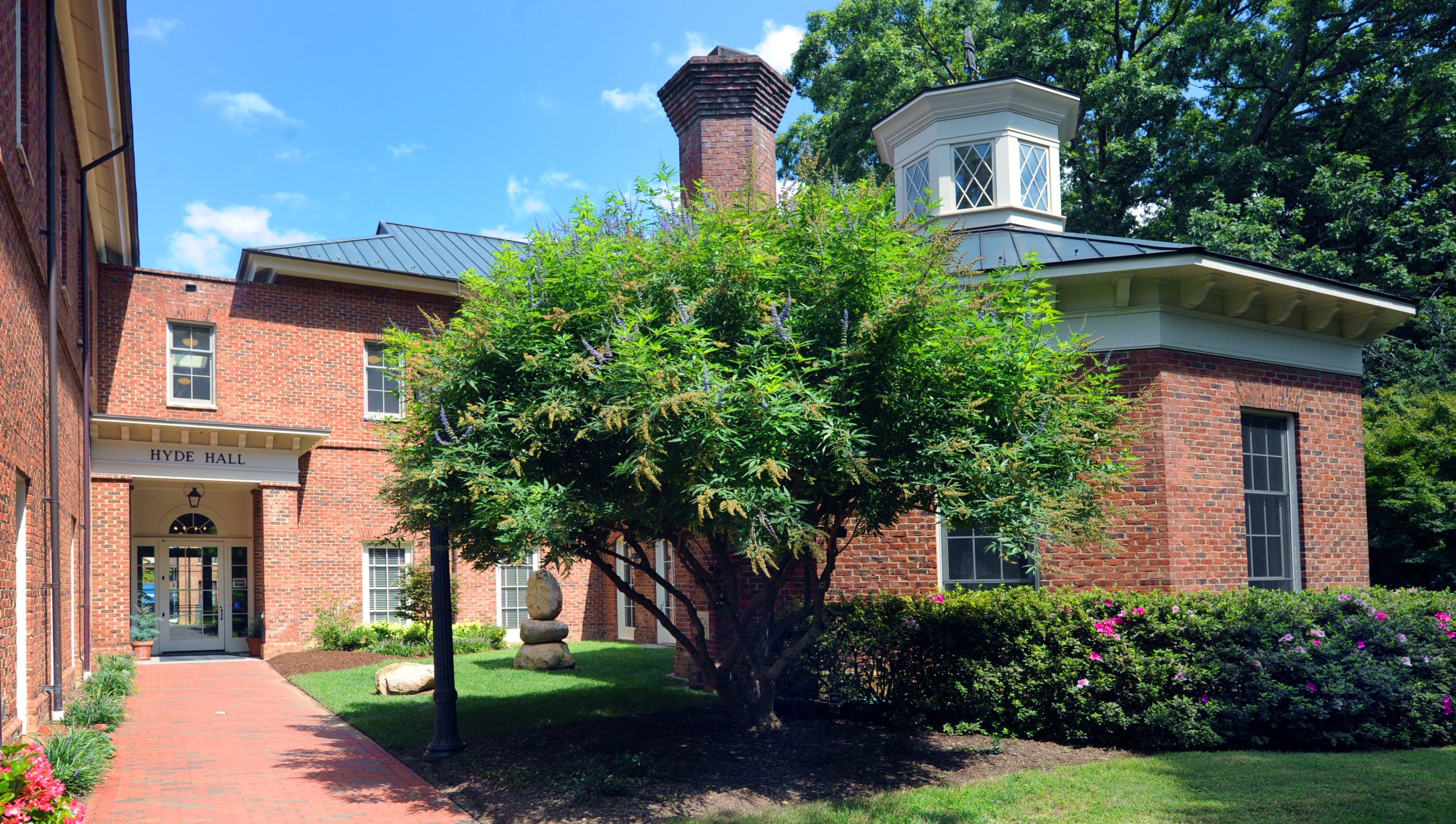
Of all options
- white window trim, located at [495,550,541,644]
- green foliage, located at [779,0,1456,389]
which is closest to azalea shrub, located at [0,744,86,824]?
white window trim, located at [495,550,541,644]

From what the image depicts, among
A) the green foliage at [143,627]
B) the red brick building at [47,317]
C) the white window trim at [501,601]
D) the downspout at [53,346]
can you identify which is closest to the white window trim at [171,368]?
the red brick building at [47,317]

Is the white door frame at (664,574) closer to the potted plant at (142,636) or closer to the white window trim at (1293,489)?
the potted plant at (142,636)

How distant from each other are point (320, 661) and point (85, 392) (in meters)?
6.03

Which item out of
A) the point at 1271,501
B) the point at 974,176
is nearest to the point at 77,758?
the point at 1271,501

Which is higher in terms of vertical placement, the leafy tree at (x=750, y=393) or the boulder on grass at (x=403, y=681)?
the leafy tree at (x=750, y=393)

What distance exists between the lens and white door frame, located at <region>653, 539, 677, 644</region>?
19.4 m

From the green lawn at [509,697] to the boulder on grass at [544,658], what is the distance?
226 mm

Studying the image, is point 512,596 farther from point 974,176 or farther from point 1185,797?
point 1185,797

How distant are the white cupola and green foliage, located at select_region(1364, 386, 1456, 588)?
22.7 feet

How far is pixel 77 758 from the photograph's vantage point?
845 centimetres

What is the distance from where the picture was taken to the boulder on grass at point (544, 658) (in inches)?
665

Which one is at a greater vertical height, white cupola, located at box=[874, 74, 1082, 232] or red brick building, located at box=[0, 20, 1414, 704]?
white cupola, located at box=[874, 74, 1082, 232]

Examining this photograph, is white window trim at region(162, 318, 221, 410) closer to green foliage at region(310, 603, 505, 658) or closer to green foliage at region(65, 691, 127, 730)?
green foliage at region(310, 603, 505, 658)

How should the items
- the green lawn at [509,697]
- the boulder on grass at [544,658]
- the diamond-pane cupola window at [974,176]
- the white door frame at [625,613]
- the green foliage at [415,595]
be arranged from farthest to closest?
→ the white door frame at [625,613]
the green foliage at [415,595]
the boulder on grass at [544,658]
the diamond-pane cupola window at [974,176]
the green lawn at [509,697]
